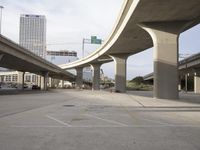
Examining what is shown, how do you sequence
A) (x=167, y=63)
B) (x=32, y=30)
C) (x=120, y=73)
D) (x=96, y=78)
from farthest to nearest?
(x=32, y=30), (x=96, y=78), (x=120, y=73), (x=167, y=63)

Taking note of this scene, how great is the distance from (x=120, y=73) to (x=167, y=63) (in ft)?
125

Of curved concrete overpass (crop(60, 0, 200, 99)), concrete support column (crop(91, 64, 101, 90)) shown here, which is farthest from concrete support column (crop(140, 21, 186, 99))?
concrete support column (crop(91, 64, 101, 90))

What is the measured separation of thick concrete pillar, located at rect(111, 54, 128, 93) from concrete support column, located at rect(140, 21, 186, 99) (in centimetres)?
3716

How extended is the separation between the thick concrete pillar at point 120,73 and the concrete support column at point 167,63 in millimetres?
37156

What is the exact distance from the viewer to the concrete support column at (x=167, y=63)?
130 feet

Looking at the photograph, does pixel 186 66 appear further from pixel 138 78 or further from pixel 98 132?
pixel 138 78

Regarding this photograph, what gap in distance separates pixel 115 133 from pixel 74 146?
8.91 ft

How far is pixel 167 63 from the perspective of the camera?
39844 millimetres

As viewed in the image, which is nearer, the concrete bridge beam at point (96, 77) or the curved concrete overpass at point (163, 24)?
the curved concrete overpass at point (163, 24)

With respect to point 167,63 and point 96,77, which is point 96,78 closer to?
point 96,77

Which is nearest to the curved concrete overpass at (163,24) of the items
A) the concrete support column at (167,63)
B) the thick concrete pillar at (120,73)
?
the concrete support column at (167,63)

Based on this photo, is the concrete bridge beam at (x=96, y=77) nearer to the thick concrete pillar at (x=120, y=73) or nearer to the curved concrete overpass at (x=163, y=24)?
the thick concrete pillar at (x=120, y=73)

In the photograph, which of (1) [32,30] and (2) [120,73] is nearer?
(2) [120,73]

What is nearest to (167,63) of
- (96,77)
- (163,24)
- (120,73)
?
(163,24)
